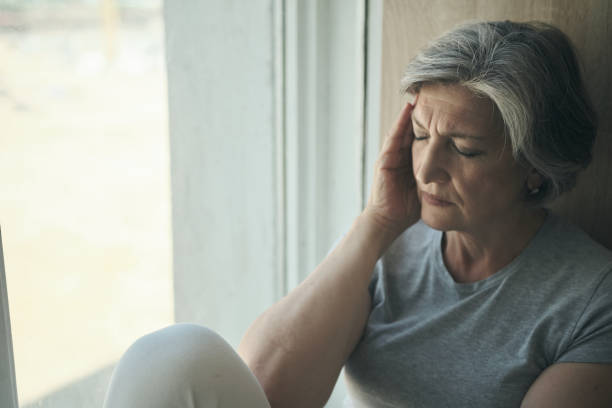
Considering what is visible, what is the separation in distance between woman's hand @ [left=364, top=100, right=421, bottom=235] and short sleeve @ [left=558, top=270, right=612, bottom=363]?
0.44 m

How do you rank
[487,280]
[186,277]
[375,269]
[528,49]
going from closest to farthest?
[528,49] → [487,280] → [375,269] → [186,277]

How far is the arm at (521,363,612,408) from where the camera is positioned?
1.05 m

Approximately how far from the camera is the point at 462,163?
46.3 inches

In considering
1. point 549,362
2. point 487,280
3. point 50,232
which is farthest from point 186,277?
point 549,362

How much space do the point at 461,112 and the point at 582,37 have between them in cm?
38

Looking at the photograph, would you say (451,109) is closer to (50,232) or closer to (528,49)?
(528,49)

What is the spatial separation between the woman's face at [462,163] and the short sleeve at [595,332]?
23 centimetres

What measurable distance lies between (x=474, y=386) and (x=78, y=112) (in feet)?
3.51

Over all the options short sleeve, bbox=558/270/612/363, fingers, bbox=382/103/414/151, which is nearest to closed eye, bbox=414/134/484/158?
fingers, bbox=382/103/414/151

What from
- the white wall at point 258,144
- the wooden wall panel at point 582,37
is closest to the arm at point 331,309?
the wooden wall panel at point 582,37

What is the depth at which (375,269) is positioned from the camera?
142cm

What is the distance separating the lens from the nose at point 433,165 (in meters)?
1.18

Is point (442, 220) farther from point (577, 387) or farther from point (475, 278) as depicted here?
point (577, 387)

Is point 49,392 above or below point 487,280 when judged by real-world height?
below
